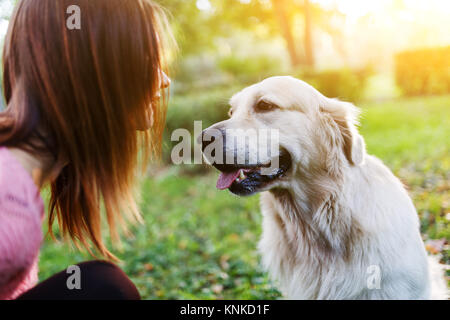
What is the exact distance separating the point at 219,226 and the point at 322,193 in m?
3.08

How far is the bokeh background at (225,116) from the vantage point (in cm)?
380

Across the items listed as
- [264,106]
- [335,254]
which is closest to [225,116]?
[264,106]

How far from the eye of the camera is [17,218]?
1.43 m

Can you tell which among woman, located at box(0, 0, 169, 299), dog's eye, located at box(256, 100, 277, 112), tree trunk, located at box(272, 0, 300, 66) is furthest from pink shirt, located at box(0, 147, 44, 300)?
tree trunk, located at box(272, 0, 300, 66)

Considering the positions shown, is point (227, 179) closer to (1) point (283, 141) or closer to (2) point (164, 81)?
(1) point (283, 141)

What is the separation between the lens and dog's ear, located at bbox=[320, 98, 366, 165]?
2311 mm

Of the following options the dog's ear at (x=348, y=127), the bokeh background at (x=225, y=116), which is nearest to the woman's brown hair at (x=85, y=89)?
the bokeh background at (x=225, y=116)

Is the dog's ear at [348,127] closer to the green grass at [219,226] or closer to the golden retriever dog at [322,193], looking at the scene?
the golden retriever dog at [322,193]

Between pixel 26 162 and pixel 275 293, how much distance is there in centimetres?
239

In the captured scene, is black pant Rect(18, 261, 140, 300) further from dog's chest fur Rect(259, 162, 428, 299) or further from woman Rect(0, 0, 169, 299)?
dog's chest fur Rect(259, 162, 428, 299)

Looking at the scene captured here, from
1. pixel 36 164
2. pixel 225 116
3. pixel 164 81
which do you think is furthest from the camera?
Result: pixel 225 116

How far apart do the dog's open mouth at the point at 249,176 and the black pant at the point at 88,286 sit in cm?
89

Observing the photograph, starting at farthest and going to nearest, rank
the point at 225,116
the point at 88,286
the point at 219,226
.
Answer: the point at 225,116, the point at 219,226, the point at 88,286

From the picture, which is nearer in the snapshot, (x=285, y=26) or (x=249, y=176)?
(x=249, y=176)
